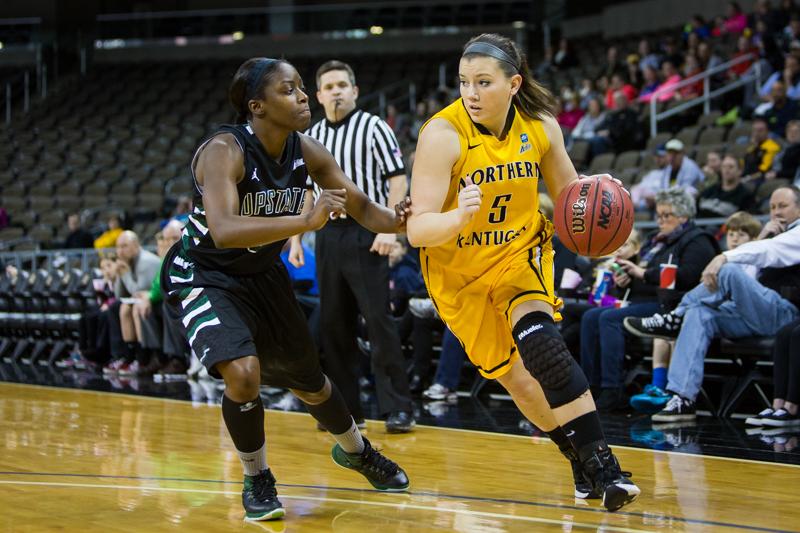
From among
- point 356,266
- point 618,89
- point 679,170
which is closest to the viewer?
point 356,266

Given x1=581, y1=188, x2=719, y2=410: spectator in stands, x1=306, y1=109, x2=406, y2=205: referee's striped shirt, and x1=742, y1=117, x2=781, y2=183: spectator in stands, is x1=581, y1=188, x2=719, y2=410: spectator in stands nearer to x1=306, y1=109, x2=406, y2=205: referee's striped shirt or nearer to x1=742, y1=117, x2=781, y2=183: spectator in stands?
x1=306, y1=109, x2=406, y2=205: referee's striped shirt

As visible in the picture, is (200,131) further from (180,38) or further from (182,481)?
(182,481)

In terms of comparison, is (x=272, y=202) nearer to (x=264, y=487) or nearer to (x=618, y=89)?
(x=264, y=487)

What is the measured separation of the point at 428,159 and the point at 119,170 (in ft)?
52.8

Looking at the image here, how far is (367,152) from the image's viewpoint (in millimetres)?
5688

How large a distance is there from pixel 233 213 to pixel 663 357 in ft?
12.1

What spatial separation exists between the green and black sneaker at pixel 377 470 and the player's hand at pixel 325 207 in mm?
1017

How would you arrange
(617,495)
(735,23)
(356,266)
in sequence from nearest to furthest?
(617,495)
(356,266)
(735,23)

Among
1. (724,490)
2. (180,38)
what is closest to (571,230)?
(724,490)

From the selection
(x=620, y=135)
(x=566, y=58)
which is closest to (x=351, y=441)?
(x=620, y=135)

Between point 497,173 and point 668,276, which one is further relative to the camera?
point 668,276

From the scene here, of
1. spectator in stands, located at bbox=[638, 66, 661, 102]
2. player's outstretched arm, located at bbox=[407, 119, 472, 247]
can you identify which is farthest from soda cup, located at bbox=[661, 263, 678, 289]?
spectator in stands, located at bbox=[638, 66, 661, 102]

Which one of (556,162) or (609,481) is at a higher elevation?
(556,162)

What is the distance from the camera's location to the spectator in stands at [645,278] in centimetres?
638
